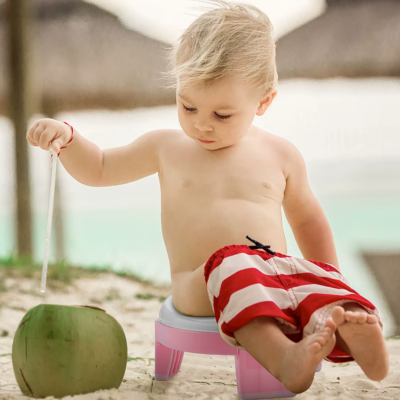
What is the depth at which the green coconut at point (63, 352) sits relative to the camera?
907 millimetres

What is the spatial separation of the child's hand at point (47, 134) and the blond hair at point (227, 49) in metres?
0.27

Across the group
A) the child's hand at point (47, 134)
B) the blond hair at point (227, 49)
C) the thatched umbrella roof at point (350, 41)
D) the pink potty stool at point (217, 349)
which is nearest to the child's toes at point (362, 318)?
the pink potty stool at point (217, 349)

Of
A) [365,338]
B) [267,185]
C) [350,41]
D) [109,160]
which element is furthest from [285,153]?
[350,41]

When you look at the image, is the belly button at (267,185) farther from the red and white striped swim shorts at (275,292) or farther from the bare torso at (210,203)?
the red and white striped swim shorts at (275,292)

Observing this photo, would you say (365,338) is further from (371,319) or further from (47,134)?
(47,134)

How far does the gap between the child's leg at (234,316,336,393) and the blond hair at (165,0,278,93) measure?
1.64ft

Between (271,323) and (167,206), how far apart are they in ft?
1.36

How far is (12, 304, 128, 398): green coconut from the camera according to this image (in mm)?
907

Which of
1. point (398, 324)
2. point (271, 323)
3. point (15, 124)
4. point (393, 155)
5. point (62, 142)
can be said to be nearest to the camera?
point (271, 323)

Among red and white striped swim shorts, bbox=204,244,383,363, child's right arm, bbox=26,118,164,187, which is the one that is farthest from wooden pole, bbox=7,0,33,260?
red and white striped swim shorts, bbox=204,244,383,363

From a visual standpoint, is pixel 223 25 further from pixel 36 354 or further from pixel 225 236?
pixel 36 354

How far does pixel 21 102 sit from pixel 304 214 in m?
2.14

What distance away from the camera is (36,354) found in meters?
0.91

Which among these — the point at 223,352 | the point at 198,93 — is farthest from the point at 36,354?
the point at 198,93
